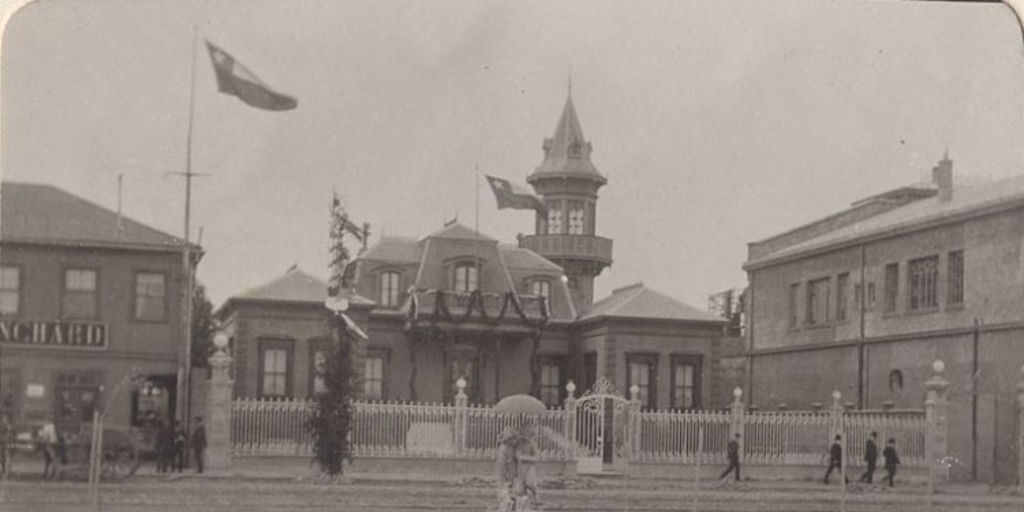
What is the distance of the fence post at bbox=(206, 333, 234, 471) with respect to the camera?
2411 centimetres

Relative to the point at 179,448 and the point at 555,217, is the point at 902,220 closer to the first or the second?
the point at 555,217

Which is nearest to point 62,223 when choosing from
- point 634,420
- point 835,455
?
point 634,420

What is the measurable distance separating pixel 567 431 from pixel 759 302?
3.66 m

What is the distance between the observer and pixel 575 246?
22.5 m

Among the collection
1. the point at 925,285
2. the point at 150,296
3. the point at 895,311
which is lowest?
the point at 150,296

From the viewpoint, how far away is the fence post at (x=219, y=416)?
79.1ft

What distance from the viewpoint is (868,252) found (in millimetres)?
25328

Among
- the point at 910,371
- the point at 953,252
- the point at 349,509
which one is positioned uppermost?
the point at 953,252

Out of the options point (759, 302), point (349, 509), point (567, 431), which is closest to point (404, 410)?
point (567, 431)

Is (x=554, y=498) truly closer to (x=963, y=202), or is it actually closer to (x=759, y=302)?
(x=759, y=302)

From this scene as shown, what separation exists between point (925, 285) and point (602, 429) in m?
5.73

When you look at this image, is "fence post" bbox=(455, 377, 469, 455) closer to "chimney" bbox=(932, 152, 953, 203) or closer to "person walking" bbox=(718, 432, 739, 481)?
"person walking" bbox=(718, 432, 739, 481)

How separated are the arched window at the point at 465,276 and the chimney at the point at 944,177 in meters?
7.02

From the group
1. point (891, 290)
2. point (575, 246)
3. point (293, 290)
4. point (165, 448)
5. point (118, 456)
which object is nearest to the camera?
point (118, 456)
